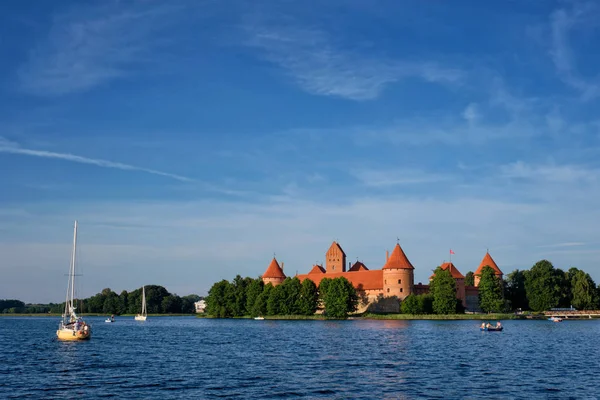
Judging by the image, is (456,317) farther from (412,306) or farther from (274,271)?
(274,271)

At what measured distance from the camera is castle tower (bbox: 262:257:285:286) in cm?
13888

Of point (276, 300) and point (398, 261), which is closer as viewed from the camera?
point (276, 300)

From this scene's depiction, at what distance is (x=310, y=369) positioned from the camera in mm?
36406

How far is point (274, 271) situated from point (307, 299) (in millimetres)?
29141

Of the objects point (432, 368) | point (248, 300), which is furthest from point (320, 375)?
point (248, 300)

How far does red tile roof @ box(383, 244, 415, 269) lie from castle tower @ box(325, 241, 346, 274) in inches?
1391

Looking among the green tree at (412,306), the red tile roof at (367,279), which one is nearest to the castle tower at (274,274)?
the red tile roof at (367,279)

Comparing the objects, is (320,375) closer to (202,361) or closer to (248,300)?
(202,361)

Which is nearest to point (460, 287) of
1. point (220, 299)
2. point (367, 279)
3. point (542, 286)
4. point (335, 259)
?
point (542, 286)

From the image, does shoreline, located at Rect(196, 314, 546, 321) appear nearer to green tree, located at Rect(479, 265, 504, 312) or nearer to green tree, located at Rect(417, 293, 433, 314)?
green tree, located at Rect(417, 293, 433, 314)

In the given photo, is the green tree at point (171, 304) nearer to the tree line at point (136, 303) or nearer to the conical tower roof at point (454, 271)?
the tree line at point (136, 303)

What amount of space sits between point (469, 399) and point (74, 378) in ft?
63.5

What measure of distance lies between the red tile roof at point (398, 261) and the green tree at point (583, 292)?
28483 millimetres

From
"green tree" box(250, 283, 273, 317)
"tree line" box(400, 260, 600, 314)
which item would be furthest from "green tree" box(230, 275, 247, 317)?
"tree line" box(400, 260, 600, 314)
